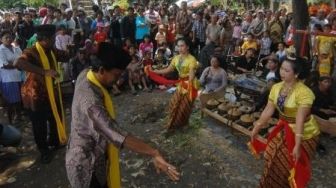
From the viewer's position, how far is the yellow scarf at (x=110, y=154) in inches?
119

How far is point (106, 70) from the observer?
9.67 feet

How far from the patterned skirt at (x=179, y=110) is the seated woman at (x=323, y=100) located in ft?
7.16

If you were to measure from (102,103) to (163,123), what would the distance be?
514 cm

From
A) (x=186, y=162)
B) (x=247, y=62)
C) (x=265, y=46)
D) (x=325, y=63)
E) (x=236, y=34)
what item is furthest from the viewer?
(x=236, y=34)

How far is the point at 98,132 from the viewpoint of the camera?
2.82 m

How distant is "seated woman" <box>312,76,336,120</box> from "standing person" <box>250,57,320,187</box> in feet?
8.98

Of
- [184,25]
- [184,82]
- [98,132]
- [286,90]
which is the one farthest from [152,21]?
[98,132]

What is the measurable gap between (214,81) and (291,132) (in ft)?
12.4

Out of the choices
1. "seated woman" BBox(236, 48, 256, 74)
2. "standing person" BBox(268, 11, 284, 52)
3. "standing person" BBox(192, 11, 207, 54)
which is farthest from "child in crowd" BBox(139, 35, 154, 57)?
"standing person" BBox(268, 11, 284, 52)

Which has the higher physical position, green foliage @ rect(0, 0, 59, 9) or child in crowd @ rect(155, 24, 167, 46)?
green foliage @ rect(0, 0, 59, 9)

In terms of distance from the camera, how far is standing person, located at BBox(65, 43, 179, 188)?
2.74 meters

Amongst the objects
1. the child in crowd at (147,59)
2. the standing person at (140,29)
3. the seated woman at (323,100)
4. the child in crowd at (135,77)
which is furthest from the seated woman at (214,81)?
the standing person at (140,29)

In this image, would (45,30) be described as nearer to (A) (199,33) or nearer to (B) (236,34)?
(A) (199,33)

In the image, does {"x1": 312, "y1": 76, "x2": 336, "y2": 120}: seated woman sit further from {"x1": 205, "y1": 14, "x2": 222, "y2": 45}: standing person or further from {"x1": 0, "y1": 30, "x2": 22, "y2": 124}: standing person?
{"x1": 0, "y1": 30, "x2": 22, "y2": 124}: standing person
